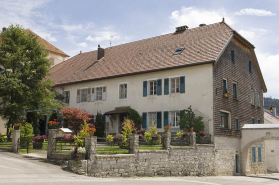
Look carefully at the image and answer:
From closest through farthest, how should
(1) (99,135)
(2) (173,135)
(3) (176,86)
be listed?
(2) (173,135)
(3) (176,86)
(1) (99,135)

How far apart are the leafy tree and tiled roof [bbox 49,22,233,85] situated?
3.78m

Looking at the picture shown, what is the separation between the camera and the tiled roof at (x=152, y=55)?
24.4 m

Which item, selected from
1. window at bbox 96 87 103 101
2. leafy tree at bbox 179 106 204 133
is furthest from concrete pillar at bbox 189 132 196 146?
window at bbox 96 87 103 101

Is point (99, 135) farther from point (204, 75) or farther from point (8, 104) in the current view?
point (204, 75)

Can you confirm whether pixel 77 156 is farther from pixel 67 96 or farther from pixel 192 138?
pixel 67 96

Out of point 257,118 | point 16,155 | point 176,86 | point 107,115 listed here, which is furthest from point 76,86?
point 257,118

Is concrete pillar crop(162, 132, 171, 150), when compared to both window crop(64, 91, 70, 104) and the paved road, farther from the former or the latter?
window crop(64, 91, 70, 104)

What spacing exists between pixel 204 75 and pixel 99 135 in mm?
9930

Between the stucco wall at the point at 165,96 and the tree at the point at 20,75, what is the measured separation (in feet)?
15.8

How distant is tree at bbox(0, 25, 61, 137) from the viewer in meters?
23.6

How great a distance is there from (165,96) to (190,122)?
332 centimetres

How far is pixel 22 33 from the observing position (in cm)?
2477

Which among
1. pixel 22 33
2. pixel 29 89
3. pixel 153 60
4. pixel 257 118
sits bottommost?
pixel 257 118

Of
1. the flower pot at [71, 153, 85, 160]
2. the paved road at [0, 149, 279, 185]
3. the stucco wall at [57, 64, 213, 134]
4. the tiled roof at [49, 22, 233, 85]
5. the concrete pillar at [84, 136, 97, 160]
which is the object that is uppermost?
the tiled roof at [49, 22, 233, 85]
